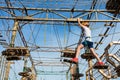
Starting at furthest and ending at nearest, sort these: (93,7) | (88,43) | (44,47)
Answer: (44,47) < (93,7) < (88,43)

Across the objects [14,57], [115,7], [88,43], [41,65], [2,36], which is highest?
[41,65]

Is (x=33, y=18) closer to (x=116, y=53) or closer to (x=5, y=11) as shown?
(x=5, y=11)

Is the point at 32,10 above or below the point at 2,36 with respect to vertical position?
above

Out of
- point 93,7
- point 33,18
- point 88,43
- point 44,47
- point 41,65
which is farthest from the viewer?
point 41,65

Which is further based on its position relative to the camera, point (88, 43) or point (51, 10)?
point (51, 10)

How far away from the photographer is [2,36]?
16.8 meters

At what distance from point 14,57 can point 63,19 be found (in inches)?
142

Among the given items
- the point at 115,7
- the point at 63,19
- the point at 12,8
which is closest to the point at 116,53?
the point at 115,7

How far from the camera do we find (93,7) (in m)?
16.0

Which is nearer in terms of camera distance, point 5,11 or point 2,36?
point 5,11

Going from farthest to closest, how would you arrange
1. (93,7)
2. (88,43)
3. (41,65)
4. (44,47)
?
(41,65)
(44,47)
(93,7)
(88,43)

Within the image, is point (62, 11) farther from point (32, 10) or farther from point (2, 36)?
point (2, 36)

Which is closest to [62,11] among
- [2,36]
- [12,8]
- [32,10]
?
[32,10]

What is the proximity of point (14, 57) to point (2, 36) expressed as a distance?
5.27 ft
